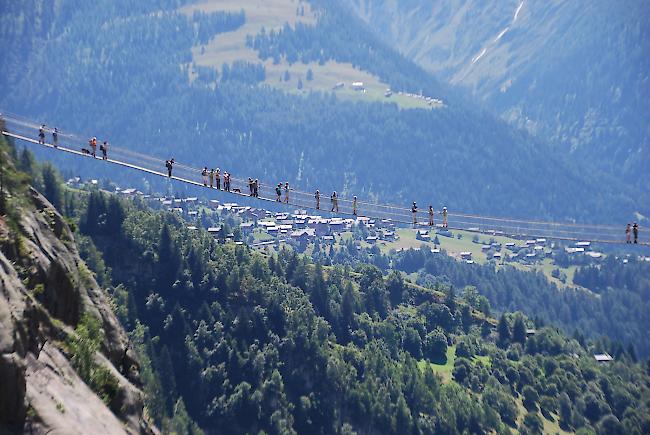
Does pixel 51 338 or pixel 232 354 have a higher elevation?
pixel 51 338

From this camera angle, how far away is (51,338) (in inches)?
1880

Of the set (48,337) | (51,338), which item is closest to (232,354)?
(51,338)

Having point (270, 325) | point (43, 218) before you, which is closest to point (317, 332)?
point (270, 325)

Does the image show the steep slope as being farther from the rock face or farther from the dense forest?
the dense forest

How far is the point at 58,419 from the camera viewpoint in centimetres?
3878

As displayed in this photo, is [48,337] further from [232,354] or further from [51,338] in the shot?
[232,354]

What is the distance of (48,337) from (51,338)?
0.41 meters

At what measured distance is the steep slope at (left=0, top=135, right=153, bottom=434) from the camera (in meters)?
37.2

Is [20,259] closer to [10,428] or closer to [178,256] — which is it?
[10,428]

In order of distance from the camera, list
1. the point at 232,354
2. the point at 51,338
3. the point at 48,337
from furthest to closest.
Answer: the point at 232,354, the point at 51,338, the point at 48,337

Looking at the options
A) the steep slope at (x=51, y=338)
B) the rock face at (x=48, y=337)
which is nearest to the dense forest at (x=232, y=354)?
the rock face at (x=48, y=337)

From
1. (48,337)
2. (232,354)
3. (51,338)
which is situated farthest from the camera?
(232,354)

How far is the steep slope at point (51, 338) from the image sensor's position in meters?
37.2

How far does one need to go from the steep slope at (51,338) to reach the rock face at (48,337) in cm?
4
